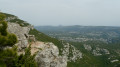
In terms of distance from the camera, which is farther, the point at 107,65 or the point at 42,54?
the point at 107,65

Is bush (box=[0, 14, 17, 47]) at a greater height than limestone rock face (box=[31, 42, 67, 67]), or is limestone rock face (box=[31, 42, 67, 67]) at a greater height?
bush (box=[0, 14, 17, 47])

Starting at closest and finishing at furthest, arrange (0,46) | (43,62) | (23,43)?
(0,46), (43,62), (23,43)

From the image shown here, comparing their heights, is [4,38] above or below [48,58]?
above

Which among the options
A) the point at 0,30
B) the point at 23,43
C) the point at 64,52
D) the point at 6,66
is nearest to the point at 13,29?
the point at 23,43

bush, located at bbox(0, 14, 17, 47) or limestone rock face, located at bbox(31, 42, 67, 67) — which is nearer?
bush, located at bbox(0, 14, 17, 47)

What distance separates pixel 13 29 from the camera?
3244cm

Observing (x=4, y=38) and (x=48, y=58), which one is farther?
(x=48, y=58)

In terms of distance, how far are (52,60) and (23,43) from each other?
731 centimetres

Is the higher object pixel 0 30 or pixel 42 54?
pixel 0 30

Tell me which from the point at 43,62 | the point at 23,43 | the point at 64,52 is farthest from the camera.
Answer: the point at 64,52

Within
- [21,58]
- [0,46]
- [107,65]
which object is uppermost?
[0,46]

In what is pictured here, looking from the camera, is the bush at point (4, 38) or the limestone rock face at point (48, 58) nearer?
the bush at point (4, 38)

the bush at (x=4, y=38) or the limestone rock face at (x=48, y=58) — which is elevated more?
the bush at (x=4, y=38)

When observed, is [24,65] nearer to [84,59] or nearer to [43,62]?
[43,62]
